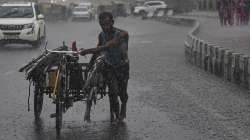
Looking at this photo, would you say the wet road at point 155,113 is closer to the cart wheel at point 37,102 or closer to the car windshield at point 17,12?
the cart wheel at point 37,102

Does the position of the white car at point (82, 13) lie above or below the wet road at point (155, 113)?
below

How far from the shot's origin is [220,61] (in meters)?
17.3

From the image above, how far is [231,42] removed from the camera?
84.2ft

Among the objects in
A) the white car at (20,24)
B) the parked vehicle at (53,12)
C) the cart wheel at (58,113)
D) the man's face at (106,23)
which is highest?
the man's face at (106,23)


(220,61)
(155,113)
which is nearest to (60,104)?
(155,113)

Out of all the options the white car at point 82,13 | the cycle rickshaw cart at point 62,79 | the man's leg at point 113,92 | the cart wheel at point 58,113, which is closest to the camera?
the cart wheel at point 58,113

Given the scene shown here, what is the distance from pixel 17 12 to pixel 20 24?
1.17 m

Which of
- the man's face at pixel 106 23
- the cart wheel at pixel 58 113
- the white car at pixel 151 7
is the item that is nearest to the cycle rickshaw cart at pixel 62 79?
the cart wheel at pixel 58 113

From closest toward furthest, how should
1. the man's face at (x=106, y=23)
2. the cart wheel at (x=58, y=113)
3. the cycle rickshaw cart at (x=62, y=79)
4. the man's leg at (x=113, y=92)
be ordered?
the cart wheel at (x=58, y=113), the cycle rickshaw cart at (x=62, y=79), the man's face at (x=106, y=23), the man's leg at (x=113, y=92)

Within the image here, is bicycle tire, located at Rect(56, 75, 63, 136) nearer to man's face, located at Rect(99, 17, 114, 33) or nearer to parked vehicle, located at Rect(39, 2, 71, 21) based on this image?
man's face, located at Rect(99, 17, 114, 33)

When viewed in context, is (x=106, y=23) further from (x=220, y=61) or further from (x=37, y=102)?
(x=220, y=61)

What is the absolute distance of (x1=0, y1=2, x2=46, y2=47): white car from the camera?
28.9 meters

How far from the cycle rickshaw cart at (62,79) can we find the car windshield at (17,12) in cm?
1977

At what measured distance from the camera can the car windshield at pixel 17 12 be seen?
30014mm
